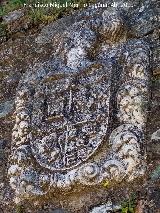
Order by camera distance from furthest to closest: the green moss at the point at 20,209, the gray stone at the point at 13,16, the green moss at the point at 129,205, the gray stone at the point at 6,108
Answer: the gray stone at the point at 13,16, the gray stone at the point at 6,108, the green moss at the point at 20,209, the green moss at the point at 129,205

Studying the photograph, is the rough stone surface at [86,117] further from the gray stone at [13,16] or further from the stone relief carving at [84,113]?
the gray stone at [13,16]

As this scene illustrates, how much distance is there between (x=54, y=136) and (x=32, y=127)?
0.23 meters

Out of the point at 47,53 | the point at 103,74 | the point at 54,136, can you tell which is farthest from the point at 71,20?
the point at 54,136

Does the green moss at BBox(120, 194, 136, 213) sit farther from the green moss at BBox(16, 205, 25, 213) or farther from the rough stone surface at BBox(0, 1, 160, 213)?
the green moss at BBox(16, 205, 25, 213)

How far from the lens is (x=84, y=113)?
349 centimetres

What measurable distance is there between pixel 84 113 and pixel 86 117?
46 millimetres

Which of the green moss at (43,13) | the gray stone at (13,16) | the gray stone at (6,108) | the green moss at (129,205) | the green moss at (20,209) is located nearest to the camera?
the green moss at (129,205)

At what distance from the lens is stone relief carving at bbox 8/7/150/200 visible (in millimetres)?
3186

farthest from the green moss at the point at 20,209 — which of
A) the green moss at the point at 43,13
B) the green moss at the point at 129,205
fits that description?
the green moss at the point at 43,13

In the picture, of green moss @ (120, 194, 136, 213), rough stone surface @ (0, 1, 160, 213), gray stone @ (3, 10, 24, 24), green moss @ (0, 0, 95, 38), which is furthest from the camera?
gray stone @ (3, 10, 24, 24)

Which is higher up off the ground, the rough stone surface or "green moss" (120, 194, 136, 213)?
the rough stone surface

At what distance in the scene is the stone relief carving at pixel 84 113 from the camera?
10.5 ft

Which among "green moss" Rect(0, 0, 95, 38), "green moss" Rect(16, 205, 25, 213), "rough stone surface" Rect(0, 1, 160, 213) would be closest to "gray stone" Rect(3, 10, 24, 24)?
"green moss" Rect(0, 0, 95, 38)

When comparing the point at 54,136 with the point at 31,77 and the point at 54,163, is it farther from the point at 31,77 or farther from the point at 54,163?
the point at 31,77
